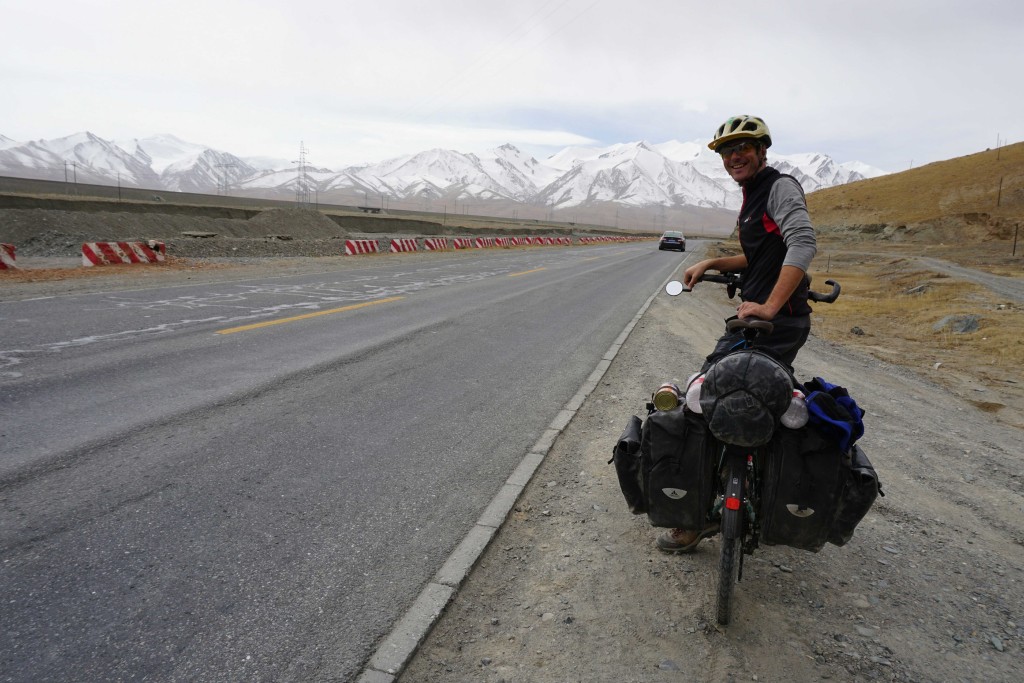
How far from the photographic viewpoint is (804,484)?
8.40 feet

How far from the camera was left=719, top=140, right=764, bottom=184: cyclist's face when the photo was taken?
121 inches

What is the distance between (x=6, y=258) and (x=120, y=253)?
2.99 meters

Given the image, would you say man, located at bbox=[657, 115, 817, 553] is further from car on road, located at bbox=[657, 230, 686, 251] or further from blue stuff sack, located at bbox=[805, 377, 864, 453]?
car on road, located at bbox=[657, 230, 686, 251]

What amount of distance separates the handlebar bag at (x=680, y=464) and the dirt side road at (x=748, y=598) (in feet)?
1.89

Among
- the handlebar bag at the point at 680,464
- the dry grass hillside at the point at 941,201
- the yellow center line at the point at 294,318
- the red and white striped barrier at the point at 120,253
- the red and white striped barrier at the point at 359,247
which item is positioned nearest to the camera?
the handlebar bag at the point at 680,464

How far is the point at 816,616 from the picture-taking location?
2.94 metres

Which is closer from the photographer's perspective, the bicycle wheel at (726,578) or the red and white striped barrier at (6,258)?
the bicycle wheel at (726,578)

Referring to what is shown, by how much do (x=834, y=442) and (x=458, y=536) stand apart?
2063mm

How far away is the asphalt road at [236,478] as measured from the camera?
8.31 ft

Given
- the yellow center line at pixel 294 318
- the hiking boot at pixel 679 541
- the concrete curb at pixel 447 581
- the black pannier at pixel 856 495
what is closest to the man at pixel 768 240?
the hiking boot at pixel 679 541

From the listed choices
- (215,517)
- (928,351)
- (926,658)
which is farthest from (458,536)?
(928,351)

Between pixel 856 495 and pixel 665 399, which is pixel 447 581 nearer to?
pixel 665 399

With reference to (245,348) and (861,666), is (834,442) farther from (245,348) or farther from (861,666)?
(245,348)

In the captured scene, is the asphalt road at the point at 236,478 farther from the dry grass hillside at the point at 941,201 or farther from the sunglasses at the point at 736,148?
the dry grass hillside at the point at 941,201
